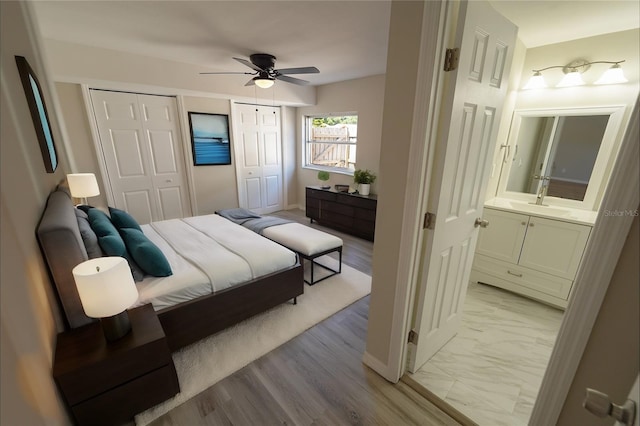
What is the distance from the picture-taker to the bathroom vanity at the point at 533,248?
89.4 inches

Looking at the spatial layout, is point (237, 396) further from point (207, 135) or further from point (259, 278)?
point (207, 135)

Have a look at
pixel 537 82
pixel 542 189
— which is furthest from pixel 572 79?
pixel 542 189

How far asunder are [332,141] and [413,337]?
416 centimetres

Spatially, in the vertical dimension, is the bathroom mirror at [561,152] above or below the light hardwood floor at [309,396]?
above

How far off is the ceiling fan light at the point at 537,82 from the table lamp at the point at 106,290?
11.9ft

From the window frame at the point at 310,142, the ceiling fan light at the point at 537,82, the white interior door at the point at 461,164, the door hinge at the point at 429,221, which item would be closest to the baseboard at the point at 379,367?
the white interior door at the point at 461,164

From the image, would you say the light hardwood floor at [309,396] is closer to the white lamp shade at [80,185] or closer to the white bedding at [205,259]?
the white bedding at [205,259]

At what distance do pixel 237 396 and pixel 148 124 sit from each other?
3.99 m

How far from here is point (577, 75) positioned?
2.32 m

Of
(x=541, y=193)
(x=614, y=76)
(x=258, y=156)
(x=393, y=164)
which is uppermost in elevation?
(x=614, y=76)

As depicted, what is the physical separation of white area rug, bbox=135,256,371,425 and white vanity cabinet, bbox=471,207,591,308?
1.35 meters

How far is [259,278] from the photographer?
7.34 feet

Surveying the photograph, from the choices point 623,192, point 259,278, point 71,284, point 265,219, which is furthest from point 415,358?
point 265,219

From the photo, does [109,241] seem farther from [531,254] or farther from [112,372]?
[531,254]
